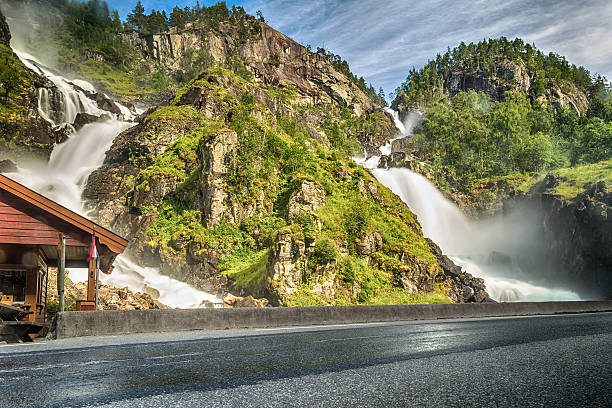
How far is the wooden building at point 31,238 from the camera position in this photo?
1681cm

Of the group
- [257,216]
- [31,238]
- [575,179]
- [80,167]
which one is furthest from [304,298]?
[575,179]

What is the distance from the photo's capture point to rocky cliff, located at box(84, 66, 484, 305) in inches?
1382

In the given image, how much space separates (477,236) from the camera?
7438 centimetres

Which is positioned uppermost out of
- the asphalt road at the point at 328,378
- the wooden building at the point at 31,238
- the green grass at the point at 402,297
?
the wooden building at the point at 31,238

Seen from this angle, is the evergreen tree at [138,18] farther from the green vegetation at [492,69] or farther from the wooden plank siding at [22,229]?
the wooden plank siding at [22,229]

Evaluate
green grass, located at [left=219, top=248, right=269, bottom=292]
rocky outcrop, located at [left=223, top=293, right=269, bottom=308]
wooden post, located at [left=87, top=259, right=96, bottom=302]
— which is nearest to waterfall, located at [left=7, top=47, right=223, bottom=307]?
rocky outcrop, located at [left=223, top=293, right=269, bottom=308]

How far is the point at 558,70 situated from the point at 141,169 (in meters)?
156

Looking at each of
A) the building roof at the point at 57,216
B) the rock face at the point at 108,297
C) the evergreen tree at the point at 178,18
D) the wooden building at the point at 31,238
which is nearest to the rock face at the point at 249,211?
the rock face at the point at 108,297

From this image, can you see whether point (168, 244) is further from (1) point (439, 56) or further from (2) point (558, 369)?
(1) point (439, 56)

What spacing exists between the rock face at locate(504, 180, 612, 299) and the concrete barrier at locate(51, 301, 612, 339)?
37169 mm

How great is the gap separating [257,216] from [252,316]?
24.1m

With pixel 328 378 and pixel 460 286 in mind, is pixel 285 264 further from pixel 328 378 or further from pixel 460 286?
pixel 328 378

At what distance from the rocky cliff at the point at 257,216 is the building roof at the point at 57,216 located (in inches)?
651

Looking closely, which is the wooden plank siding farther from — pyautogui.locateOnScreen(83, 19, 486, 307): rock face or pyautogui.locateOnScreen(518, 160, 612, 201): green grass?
pyautogui.locateOnScreen(518, 160, 612, 201): green grass
